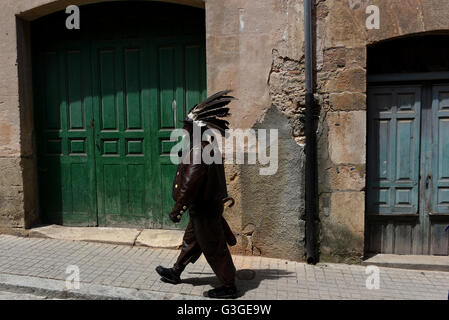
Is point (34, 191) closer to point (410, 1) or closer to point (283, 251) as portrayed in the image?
point (283, 251)

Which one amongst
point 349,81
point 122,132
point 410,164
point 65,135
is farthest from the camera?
point 65,135

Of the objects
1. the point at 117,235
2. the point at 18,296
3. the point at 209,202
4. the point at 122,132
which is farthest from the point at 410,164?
the point at 18,296

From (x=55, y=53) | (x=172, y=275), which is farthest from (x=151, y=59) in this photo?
(x=172, y=275)

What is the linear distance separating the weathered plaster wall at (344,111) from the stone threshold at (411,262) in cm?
27

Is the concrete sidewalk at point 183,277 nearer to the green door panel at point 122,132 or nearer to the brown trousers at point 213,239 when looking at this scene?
the brown trousers at point 213,239

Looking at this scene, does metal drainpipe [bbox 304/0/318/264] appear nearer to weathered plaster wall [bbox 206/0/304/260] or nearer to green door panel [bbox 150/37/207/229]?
weathered plaster wall [bbox 206/0/304/260]

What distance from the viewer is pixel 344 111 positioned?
13.5ft

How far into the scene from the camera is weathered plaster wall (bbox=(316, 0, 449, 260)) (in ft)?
13.2

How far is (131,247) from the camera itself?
4688mm

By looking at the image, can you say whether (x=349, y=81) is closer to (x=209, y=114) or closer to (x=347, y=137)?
(x=347, y=137)

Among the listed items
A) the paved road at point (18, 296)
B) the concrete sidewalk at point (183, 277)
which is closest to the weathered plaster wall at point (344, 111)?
A: the concrete sidewalk at point (183, 277)

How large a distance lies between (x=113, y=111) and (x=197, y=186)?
2.69 meters

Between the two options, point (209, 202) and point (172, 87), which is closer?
point (209, 202)

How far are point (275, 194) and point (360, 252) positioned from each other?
4.14ft
